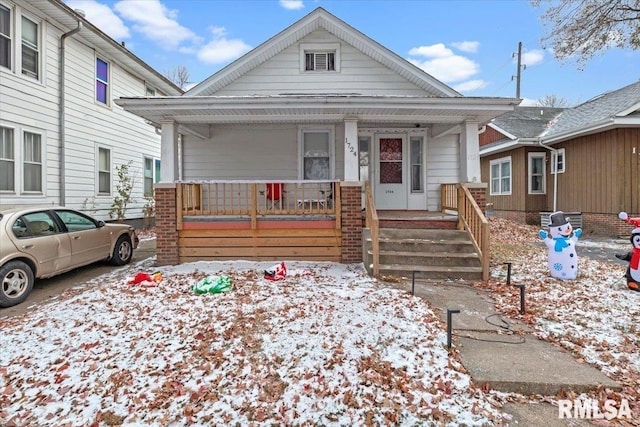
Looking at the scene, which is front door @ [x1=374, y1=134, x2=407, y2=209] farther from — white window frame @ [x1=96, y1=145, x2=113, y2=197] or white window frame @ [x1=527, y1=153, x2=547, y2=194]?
white window frame @ [x1=96, y1=145, x2=113, y2=197]

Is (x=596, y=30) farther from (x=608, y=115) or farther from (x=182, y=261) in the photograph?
(x=182, y=261)

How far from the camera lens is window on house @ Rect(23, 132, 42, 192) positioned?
864cm

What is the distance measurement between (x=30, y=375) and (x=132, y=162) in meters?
11.1

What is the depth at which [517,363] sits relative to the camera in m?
3.15

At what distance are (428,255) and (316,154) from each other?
4.21 m

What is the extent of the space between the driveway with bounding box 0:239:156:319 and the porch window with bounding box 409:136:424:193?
688 cm

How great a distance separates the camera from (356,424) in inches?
98.0

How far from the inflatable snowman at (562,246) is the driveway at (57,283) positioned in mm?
7884

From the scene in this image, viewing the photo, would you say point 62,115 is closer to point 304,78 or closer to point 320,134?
point 304,78

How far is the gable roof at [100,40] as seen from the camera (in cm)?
867

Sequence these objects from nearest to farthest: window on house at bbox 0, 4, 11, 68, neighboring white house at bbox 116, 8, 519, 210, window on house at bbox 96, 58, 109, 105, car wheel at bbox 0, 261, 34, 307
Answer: car wheel at bbox 0, 261, 34, 307 → window on house at bbox 0, 4, 11, 68 → neighboring white house at bbox 116, 8, 519, 210 → window on house at bbox 96, 58, 109, 105

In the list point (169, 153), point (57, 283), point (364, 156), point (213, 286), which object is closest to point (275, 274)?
point (213, 286)

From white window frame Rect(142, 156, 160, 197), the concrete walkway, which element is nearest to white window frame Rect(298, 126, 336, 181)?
the concrete walkway

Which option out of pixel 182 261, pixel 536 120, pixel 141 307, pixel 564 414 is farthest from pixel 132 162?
pixel 536 120
